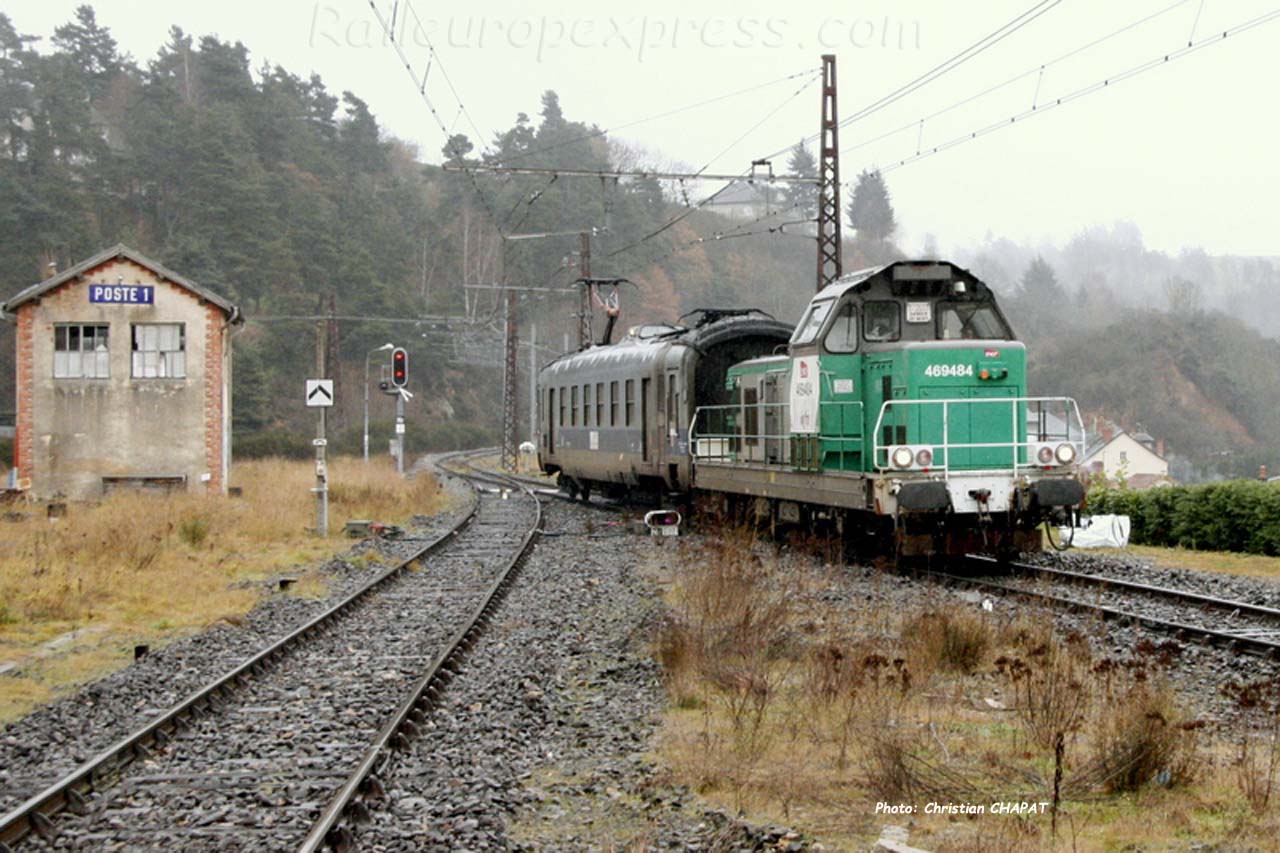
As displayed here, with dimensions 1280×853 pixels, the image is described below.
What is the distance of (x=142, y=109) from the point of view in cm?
6488

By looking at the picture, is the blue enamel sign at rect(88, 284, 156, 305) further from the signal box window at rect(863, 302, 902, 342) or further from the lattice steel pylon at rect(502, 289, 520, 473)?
the signal box window at rect(863, 302, 902, 342)

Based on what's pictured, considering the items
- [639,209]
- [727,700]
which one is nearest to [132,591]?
[727,700]

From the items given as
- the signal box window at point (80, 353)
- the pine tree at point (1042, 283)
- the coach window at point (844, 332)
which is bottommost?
the coach window at point (844, 332)

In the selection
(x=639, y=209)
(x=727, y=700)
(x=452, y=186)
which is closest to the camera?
(x=727, y=700)

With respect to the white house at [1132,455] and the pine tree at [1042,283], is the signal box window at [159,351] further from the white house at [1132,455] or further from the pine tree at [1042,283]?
the pine tree at [1042,283]

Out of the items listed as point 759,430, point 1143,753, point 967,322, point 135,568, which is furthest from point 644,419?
point 1143,753

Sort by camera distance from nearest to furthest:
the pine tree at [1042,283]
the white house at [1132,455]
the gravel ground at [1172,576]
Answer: the gravel ground at [1172,576], the white house at [1132,455], the pine tree at [1042,283]

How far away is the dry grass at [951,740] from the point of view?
5820 mm

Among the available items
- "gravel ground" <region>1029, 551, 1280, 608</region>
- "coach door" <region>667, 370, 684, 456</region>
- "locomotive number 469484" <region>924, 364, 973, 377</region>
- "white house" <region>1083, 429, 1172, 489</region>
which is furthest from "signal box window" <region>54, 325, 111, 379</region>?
"white house" <region>1083, 429, 1172, 489</region>

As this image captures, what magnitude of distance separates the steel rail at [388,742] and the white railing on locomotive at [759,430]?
490cm

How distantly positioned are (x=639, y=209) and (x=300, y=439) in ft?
80.2

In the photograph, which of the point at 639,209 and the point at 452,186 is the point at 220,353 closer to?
the point at 639,209

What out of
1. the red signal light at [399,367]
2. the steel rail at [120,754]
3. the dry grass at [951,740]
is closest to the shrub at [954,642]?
the dry grass at [951,740]

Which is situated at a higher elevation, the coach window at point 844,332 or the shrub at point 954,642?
the coach window at point 844,332
